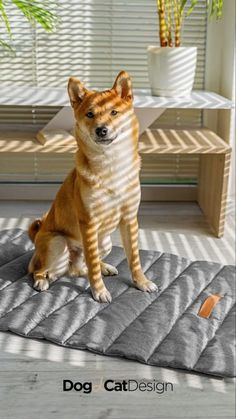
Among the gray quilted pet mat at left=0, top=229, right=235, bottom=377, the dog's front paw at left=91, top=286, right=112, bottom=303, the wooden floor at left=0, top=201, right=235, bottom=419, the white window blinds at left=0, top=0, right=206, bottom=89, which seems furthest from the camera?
the white window blinds at left=0, top=0, right=206, bottom=89

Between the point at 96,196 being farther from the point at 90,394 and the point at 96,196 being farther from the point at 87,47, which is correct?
the point at 87,47

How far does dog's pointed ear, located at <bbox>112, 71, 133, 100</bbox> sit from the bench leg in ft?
3.04

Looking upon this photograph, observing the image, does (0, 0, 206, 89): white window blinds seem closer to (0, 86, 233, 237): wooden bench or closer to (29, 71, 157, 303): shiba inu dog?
(0, 86, 233, 237): wooden bench

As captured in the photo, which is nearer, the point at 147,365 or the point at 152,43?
the point at 147,365

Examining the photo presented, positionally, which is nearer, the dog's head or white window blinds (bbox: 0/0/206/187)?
the dog's head

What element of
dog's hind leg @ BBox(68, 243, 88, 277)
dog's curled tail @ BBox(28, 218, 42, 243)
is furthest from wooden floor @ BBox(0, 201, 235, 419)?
dog's curled tail @ BBox(28, 218, 42, 243)

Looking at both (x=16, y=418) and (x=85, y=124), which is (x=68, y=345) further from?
(x=85, y=124)

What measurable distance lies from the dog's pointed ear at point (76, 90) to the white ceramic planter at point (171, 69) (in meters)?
0.94

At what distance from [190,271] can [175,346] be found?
597mm

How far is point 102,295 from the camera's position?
2193 mm

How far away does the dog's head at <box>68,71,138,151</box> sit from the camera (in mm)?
2018

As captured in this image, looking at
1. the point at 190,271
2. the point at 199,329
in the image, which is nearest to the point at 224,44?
the point at 190,271

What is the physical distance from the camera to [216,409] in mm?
1664

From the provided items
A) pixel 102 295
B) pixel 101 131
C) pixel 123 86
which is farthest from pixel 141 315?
pixel 123 86
